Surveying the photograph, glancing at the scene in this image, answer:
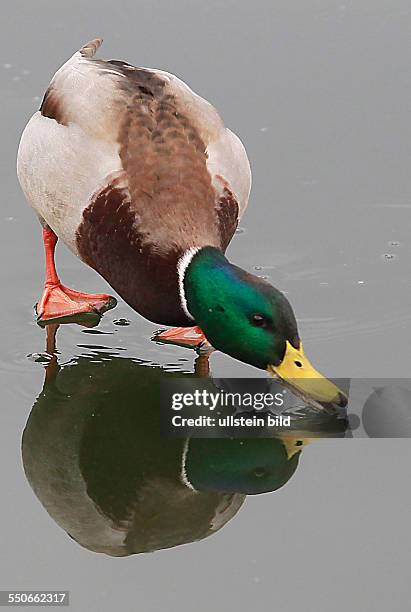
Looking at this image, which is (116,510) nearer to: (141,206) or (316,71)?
(141,206)

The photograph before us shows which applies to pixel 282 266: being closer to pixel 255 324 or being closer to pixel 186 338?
pixel 186 338

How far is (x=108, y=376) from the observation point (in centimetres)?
436

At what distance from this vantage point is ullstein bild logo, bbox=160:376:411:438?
4.03 metres

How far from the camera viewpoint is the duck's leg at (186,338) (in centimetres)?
459

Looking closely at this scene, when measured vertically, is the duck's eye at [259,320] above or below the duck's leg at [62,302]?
above

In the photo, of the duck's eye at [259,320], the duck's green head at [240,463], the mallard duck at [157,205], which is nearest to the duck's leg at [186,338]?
the mallard duck at [157,205]

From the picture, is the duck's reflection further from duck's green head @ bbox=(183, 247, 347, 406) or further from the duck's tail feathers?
the duck's tail feathers

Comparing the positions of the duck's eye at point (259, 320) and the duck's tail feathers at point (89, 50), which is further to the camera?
the duck's tail feathers at point (89, 50)

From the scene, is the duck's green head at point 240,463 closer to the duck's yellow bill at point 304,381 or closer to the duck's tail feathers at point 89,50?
the duck's yellow bill at point 304,381

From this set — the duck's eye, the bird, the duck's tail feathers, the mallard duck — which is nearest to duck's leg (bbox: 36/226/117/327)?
the mallard duck

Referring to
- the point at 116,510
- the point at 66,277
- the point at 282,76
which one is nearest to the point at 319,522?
the point at 116,510

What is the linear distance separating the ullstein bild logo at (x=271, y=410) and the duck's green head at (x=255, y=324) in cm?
14

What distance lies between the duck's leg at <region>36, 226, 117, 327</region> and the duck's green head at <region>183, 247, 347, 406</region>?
981 millimetres

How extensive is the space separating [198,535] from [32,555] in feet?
1.50
